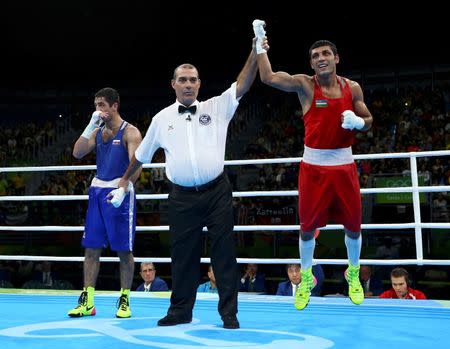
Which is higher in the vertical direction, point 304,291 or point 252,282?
point 304,291

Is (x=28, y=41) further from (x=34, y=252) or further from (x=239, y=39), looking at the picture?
(x=34, y=252)

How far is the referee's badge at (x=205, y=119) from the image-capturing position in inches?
133

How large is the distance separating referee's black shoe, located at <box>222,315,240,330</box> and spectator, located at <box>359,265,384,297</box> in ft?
12.6

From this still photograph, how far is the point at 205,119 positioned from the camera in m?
3.39

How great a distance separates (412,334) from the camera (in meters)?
3.00

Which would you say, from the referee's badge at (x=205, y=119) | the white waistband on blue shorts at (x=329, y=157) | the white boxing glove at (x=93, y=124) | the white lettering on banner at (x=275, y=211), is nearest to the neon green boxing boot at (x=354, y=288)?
the white waistband on blue shorts at (x=329, y=157)

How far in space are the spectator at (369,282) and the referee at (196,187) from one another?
379 cm

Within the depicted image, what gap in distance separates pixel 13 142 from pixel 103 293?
1397 cm

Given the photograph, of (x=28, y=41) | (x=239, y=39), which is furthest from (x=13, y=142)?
(x=239, y=39)

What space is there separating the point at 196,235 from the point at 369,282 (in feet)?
14.2

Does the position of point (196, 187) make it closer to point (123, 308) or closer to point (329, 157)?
point (329, 157)

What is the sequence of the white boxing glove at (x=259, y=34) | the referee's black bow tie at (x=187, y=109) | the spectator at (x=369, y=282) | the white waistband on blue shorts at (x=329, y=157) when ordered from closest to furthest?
1. the white boxing glove at (x=259, y=34)
2. the referee's black bow tie at (x=187, y=109)
3. the white waistband on blue shorts at (x=329, y=157)
4. the spectator at (x=369, y=282)

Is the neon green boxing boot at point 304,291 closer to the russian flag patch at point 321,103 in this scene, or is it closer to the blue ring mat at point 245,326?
the blue ring mat at point 245,326

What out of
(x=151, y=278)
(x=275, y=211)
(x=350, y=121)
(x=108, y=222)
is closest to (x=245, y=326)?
(x=108, y=222)
